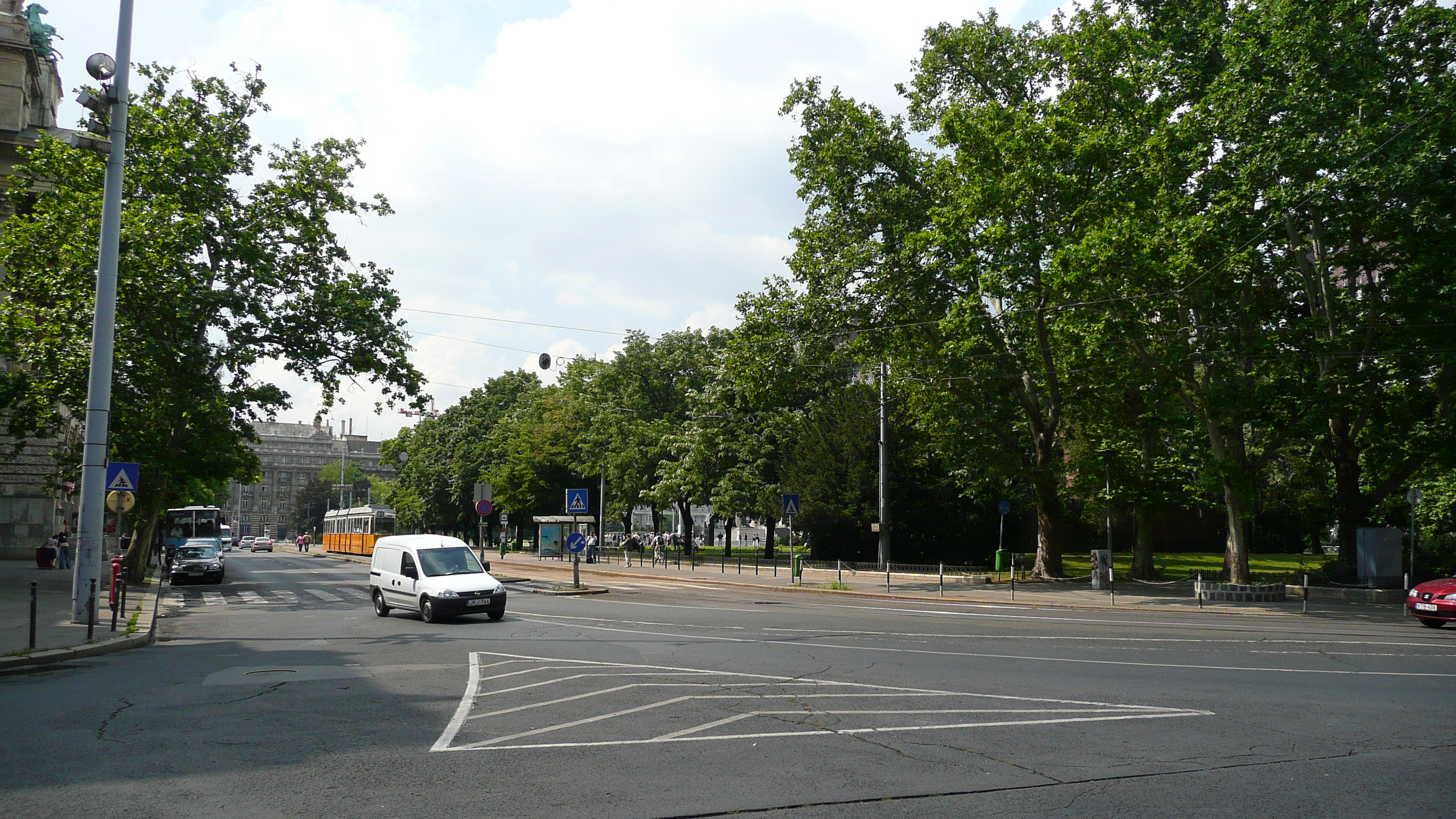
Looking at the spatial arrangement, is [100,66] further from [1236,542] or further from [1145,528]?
[1145,528]

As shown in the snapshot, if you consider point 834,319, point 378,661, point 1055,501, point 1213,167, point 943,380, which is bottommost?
point 378,661

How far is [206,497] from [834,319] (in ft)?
121

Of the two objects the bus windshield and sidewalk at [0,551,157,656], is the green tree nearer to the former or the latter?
sidewalk at [0,551,157,656]

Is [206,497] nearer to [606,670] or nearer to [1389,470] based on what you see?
[606,670]

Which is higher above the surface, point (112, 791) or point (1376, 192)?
point (1376, 192)

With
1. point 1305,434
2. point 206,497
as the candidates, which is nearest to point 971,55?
point 1305,434

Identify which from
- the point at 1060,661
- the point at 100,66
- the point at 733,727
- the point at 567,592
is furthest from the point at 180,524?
the point at 733,727

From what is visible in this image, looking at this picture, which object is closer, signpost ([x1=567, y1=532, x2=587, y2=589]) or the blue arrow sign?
signpost ([x1=567, y1=532, x2=587, y2=589])

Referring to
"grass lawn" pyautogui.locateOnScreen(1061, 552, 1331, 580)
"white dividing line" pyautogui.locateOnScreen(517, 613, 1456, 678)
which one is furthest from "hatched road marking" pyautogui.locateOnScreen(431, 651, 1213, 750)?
"grass lawn" pyautogui.locateOnScreen(1061, 552, 1331, 580)

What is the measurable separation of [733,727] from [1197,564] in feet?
166

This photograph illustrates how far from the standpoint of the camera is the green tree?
25875 millimetres

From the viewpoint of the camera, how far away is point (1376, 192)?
23078 millimetres

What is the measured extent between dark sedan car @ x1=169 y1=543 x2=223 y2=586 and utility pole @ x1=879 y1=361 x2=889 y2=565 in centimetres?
2432

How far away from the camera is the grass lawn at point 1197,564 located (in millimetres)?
38875
